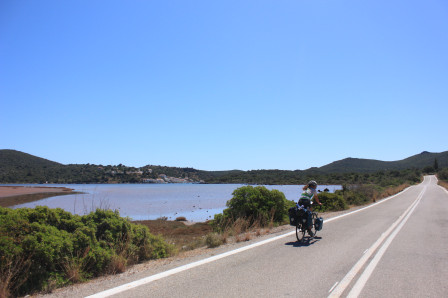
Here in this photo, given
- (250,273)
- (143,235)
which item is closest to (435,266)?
(250,273)

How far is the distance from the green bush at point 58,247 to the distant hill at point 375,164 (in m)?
131

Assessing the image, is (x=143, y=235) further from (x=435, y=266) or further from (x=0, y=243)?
(x=435, y=266)

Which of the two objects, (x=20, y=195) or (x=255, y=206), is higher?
(x=255, y=206)

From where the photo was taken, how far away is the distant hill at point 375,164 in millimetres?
132500

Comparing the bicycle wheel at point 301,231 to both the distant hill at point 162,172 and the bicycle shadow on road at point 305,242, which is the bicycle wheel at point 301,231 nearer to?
the bicycle shadow on road at point 305,242

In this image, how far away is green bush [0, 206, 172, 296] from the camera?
5.21 m

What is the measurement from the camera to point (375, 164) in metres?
140

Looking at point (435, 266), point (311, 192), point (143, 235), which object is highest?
point (311, 192)

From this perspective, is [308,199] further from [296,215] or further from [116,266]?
[116,266]

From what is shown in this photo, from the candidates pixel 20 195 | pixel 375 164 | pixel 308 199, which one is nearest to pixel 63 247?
pixel 308 199

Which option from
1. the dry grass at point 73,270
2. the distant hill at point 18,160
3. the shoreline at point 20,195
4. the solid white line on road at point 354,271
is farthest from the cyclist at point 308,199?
the distant hill at point 18,160

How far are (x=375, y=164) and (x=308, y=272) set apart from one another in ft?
492

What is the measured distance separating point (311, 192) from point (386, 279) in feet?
14.4

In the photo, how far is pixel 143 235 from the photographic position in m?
8.20
